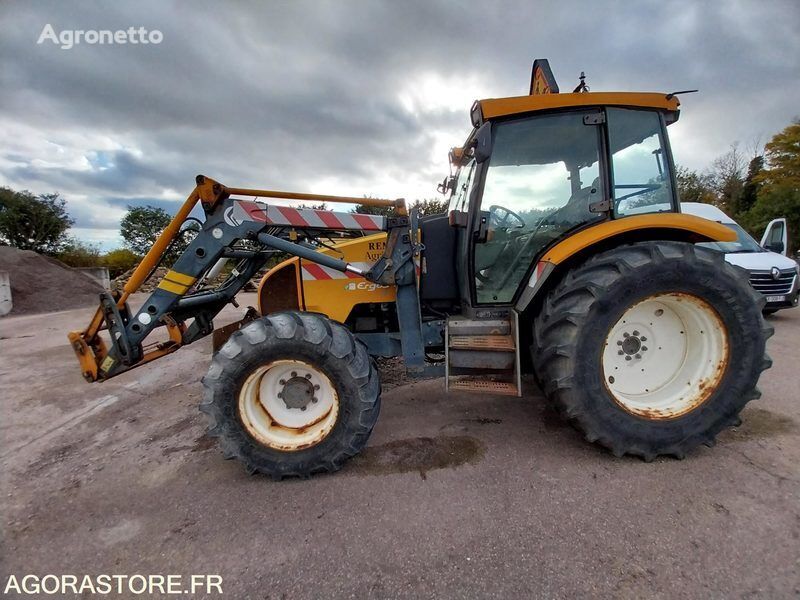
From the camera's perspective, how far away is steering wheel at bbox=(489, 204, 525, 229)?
9.30 ft

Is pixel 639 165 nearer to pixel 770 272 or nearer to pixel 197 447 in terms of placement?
pixel 197 447

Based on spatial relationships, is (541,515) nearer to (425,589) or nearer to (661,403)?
(425,589)

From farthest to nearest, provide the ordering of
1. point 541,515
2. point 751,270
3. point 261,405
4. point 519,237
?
point 751,270, point 519,237, point 261,405, point 541,515

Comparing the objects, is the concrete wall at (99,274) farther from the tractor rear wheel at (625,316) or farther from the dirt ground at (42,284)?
the tractor rear wheel at (625,316)

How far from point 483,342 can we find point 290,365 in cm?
137

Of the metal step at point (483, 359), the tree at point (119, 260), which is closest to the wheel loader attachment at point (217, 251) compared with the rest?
the metal step at point (483, 359)

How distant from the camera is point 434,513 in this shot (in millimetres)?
2021

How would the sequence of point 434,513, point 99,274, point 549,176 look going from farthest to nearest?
point 99,274
point 549,176
point 434,513

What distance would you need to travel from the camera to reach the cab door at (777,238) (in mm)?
7282

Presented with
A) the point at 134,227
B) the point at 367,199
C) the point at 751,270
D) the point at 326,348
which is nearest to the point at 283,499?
the point at 326,348

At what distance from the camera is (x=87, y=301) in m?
12.9

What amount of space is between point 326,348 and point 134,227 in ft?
115

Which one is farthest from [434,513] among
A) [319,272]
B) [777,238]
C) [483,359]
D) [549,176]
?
[777,238]

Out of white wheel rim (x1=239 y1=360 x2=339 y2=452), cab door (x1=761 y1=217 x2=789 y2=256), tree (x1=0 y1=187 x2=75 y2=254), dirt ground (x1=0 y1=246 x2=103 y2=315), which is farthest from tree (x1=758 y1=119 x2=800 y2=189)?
tree (x1=0 y1=187 x2=75 y2=254)
